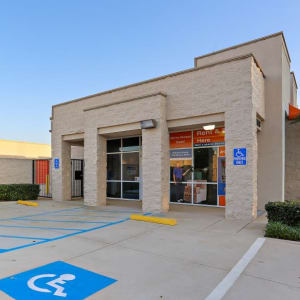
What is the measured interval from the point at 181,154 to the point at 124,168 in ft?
12.6

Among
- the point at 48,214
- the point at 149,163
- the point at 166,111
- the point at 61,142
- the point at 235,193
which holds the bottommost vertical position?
the point at 48,214

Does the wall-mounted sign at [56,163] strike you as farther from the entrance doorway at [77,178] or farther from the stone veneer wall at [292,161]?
the stone veneer wall at [292,161]

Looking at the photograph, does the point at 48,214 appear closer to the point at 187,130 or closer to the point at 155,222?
the point at 155,222

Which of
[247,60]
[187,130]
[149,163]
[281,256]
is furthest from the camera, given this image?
[187,130]

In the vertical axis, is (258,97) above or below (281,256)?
above

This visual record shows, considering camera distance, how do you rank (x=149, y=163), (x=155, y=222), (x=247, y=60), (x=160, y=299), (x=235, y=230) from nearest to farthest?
(x=160, y=299)
(x=235, y=230)
(x=155, y=222)
(x=247, y=60)
(x=149, y=163)

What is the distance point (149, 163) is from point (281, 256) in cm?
620

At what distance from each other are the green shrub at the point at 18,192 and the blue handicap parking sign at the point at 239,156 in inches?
476

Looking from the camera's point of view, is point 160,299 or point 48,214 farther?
point 48,214

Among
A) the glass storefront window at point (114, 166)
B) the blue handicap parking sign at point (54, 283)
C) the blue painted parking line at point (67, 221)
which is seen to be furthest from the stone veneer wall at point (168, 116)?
the blue handicap parking sign at point (54, 283)

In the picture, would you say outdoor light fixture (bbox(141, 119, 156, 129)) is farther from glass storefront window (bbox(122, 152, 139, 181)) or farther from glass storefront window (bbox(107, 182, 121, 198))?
glass storefront window (bbox(107, 182, 121, 198))

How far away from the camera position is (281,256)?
5047 mm

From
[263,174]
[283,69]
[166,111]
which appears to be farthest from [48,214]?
[283,69]

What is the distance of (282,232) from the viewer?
20.4ft
